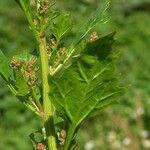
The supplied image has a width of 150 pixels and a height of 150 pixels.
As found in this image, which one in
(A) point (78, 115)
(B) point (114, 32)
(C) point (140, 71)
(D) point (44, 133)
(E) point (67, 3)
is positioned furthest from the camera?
(E) point (67, 3)

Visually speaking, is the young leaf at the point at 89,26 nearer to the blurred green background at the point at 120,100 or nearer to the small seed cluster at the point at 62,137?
the small seed cluster at the point at 62,137

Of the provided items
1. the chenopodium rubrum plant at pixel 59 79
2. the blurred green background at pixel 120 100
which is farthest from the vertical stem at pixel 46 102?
the blurred green background at pixel 120 100

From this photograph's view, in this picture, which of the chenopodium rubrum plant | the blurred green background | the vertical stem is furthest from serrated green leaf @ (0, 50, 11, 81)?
the blurred green background

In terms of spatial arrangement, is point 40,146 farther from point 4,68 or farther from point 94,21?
point 94,21

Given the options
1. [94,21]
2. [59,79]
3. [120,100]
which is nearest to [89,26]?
[94,21]

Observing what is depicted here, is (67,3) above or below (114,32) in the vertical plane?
below

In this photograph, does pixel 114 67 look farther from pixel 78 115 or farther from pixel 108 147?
pixel 108 147

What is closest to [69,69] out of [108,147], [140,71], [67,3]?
[108,147]
